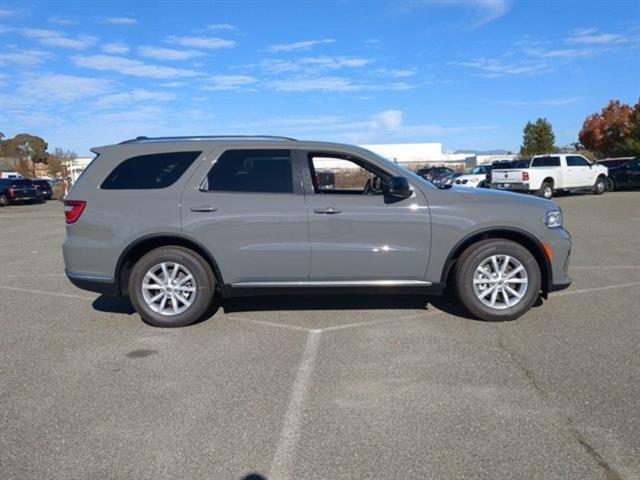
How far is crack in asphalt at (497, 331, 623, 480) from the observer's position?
2.85 metres

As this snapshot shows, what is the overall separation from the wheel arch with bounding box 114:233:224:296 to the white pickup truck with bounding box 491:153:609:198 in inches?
761

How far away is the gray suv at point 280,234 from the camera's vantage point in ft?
17.7

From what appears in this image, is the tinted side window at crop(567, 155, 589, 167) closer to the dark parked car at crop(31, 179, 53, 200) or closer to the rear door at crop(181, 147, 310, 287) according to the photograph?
the rear door at crop(181, 147, 310, 287)

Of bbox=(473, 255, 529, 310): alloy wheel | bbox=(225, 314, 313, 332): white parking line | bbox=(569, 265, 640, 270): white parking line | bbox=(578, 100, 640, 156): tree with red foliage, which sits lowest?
bbox=(569, 265, 640, 270): white parking line

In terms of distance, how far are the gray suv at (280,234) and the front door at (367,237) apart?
0.4 inches

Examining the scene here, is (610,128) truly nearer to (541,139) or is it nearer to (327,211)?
(541,139)

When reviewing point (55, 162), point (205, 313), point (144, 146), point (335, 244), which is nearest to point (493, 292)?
point (335, 244)

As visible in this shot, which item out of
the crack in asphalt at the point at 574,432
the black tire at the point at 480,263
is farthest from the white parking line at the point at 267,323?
the crack in asphalt at the point at 574,432

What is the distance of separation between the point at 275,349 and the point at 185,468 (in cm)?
190

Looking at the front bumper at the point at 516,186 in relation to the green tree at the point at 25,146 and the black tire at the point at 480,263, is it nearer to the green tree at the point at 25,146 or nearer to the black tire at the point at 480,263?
the black tire at the point at 480,263

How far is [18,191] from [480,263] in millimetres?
29239

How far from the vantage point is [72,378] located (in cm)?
427

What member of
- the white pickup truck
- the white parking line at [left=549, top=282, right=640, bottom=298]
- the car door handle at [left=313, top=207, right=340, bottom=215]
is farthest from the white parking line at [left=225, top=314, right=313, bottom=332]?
the white pickup truck

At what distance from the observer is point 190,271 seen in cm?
550
